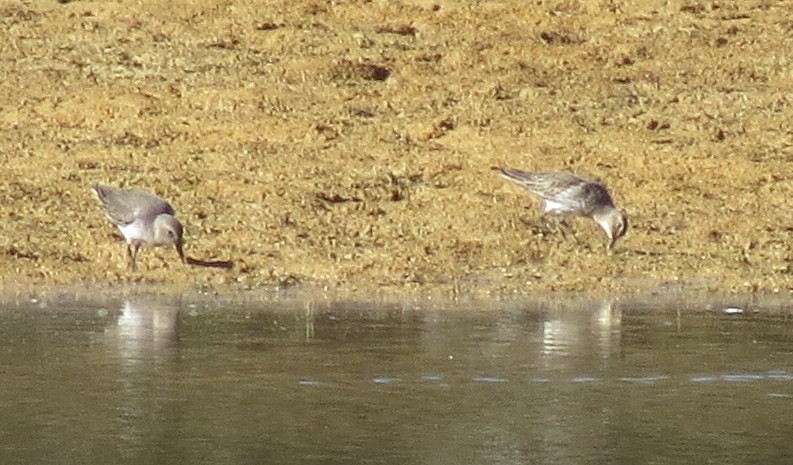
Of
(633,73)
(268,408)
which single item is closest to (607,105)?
(633,73)

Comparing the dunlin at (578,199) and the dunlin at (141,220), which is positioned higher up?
the dunlin at (578,199)

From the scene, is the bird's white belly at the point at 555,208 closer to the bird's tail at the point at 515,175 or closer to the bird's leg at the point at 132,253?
the bird's tail at the point at 515,175

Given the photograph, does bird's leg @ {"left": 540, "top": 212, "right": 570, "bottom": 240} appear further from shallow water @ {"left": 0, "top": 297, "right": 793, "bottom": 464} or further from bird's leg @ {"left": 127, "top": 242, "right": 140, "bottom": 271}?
bird's leg @ {"left": 127, "top": 242, "right": 140, "bottom": 271}

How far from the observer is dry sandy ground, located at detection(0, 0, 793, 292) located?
12.3m

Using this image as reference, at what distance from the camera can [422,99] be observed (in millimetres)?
16297

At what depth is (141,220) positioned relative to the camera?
11.7 m

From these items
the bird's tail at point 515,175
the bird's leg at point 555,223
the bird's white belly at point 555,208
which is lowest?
the bird's leg at point 555,223

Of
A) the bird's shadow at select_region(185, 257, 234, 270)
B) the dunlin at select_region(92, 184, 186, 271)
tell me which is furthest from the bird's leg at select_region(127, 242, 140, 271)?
the bird's shadow at select_region(185, 257, 234, 270)

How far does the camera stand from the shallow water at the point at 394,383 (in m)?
7.79

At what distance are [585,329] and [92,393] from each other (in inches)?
113

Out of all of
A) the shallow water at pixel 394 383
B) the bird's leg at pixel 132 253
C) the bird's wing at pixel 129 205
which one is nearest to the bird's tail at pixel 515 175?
the shallow water at pixel 394 383

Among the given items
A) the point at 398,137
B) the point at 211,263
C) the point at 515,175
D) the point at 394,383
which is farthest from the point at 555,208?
the point at 394,383

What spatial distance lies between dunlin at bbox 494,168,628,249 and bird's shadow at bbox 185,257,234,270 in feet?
7.12

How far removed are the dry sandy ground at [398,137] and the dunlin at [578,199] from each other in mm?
159
